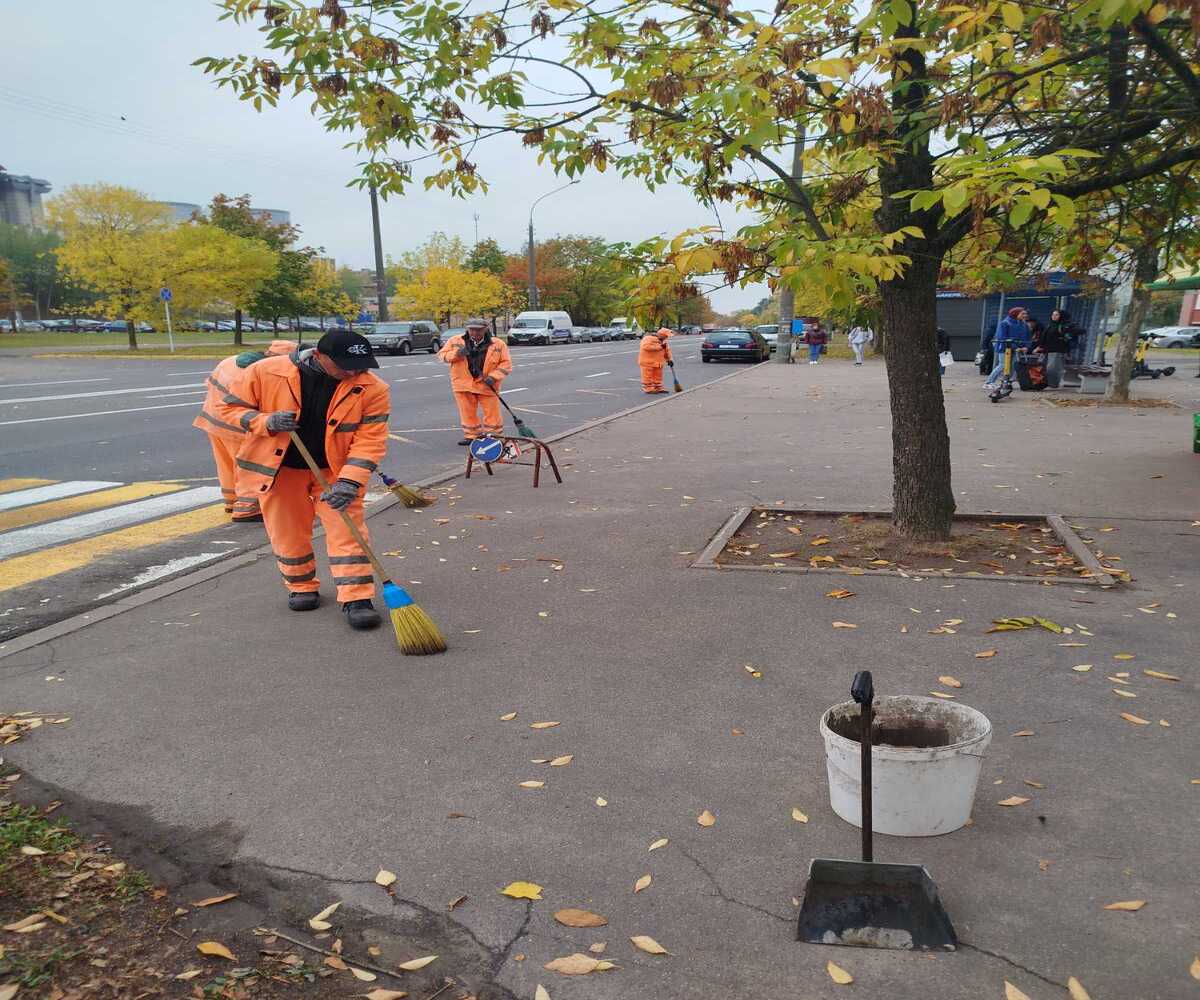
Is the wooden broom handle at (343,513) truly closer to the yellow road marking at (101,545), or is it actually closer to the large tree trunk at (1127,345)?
the yellow road marking at (101,545)

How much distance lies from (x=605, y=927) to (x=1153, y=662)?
10.8 ft

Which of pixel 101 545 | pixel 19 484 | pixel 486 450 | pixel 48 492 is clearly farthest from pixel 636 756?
pixel 19 484

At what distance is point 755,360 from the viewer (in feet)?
124

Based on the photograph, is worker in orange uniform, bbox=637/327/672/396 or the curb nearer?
the curb

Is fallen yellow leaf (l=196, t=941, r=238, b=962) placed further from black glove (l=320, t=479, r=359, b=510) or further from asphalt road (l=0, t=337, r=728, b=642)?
asphalt road (l=0, t=337, r=728, b=642)

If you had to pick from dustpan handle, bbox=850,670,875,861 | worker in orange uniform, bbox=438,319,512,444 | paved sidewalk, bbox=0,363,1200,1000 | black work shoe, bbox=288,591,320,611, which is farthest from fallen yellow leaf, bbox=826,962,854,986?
worker in orange uniform, bbox=438,319,512,444

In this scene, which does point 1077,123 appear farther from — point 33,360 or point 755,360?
point 33,360

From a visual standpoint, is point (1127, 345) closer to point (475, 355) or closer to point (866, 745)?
point (475, 355)

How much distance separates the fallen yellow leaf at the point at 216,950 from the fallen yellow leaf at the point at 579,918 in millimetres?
938

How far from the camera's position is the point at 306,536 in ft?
18.7

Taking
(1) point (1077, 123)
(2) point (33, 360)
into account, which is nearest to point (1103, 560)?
(1) point (1077, 123)

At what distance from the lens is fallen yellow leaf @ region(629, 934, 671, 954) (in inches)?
104

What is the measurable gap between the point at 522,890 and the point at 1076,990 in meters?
1.58

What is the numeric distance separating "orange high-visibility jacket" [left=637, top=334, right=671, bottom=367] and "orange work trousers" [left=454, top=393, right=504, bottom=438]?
8.73 metres
